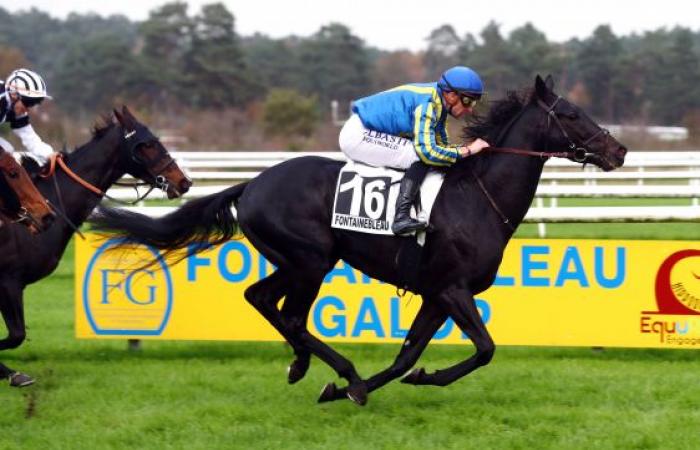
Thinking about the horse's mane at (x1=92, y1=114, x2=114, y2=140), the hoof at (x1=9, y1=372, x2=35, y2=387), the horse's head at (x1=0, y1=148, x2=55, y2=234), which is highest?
the horse's mane at (x1=92, y1=114, x2=114, y2=140)

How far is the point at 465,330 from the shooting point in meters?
5.77

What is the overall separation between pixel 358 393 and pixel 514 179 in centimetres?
142

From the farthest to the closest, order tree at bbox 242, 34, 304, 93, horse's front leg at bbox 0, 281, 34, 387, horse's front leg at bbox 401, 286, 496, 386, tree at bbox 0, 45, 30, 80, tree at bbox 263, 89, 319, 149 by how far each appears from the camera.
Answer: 1. tree at bbox 242, 34, 304, 93
2. tree at bbox 0, 45, 30, 80
3. tree at bbox 263, 89, 319, 149
4. horse's front leg at bbox 0, 281, 34, 387
5. horse's front leg at bbox 401, 286, 496, 386

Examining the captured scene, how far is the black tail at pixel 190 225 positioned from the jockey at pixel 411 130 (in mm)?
831

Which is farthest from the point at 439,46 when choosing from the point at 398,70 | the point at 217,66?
the point at 217,66

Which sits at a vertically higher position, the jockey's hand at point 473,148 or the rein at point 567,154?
the jockey's hand at point 473,148

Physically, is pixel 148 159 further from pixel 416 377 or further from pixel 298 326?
pixel 416 377

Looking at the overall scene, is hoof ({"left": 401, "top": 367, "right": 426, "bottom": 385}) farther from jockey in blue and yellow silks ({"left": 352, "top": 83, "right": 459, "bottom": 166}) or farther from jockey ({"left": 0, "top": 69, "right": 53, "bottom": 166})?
jockey ({"left": 0, "top": 69, "right": 53, "bottom": 166})

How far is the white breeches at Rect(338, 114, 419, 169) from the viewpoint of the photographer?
6121mm

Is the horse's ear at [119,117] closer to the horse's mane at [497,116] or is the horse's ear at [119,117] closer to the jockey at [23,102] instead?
the jockey at [23,102]

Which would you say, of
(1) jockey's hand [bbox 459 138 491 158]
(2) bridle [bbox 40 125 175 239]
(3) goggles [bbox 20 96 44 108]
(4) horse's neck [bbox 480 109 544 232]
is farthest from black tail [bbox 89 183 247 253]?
(4) horse's neck [bbox 480 109 544 232]

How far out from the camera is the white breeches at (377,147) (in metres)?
6.12

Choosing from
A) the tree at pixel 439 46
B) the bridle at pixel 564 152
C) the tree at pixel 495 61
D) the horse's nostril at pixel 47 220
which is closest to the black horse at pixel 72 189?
the horse's nostril at pixel 47 220

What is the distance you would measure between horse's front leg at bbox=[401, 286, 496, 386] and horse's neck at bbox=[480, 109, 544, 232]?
1.76ft
